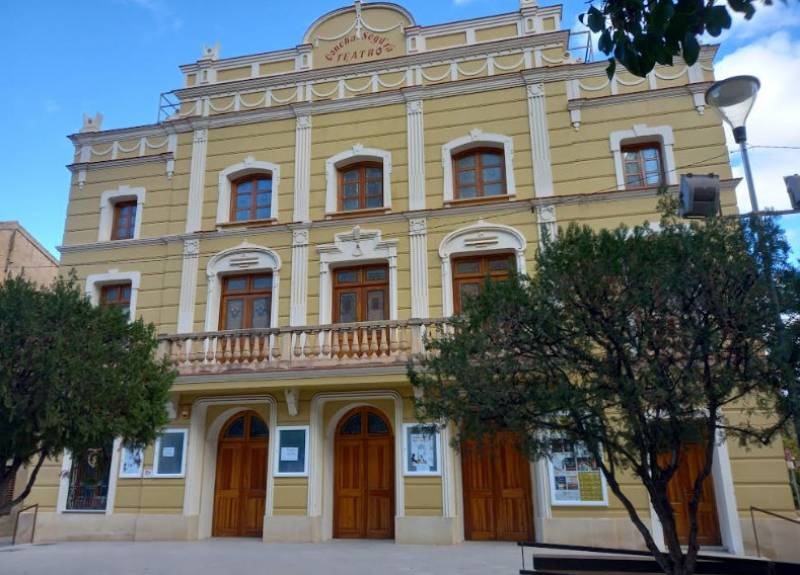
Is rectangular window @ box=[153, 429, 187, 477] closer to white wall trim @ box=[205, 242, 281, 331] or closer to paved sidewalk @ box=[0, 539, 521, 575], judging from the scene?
paved sidewalk @ box=[0, 539, 521, 575]

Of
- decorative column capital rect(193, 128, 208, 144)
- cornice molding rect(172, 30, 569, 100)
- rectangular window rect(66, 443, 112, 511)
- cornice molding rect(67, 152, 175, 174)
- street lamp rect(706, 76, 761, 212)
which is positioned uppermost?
cornice molding rect(172, 30, 569, 100)

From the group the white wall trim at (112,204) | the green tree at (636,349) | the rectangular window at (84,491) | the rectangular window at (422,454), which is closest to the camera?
the green tree at (636,349)

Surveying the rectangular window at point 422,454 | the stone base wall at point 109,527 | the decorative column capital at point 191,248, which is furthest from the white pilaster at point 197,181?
the rectangular window at point 422,454

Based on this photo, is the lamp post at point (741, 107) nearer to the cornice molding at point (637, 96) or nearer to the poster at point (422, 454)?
the poster at point (422, 454)

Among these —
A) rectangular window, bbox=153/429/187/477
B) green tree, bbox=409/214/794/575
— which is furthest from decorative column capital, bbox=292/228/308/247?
green tree, bbox=409/214/794/575

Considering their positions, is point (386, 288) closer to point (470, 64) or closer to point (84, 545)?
point (470, 64)

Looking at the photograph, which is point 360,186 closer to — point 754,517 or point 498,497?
point 498,497

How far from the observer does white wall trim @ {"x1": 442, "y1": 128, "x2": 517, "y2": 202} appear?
15328mm

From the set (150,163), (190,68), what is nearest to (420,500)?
(150,163)

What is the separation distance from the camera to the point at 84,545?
13672mm

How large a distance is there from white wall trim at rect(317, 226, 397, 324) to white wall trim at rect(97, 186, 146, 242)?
550cm

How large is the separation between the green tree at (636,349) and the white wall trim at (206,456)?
791cm

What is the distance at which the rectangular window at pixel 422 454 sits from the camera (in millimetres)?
13367

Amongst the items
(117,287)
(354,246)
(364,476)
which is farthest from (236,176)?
(364,476)
